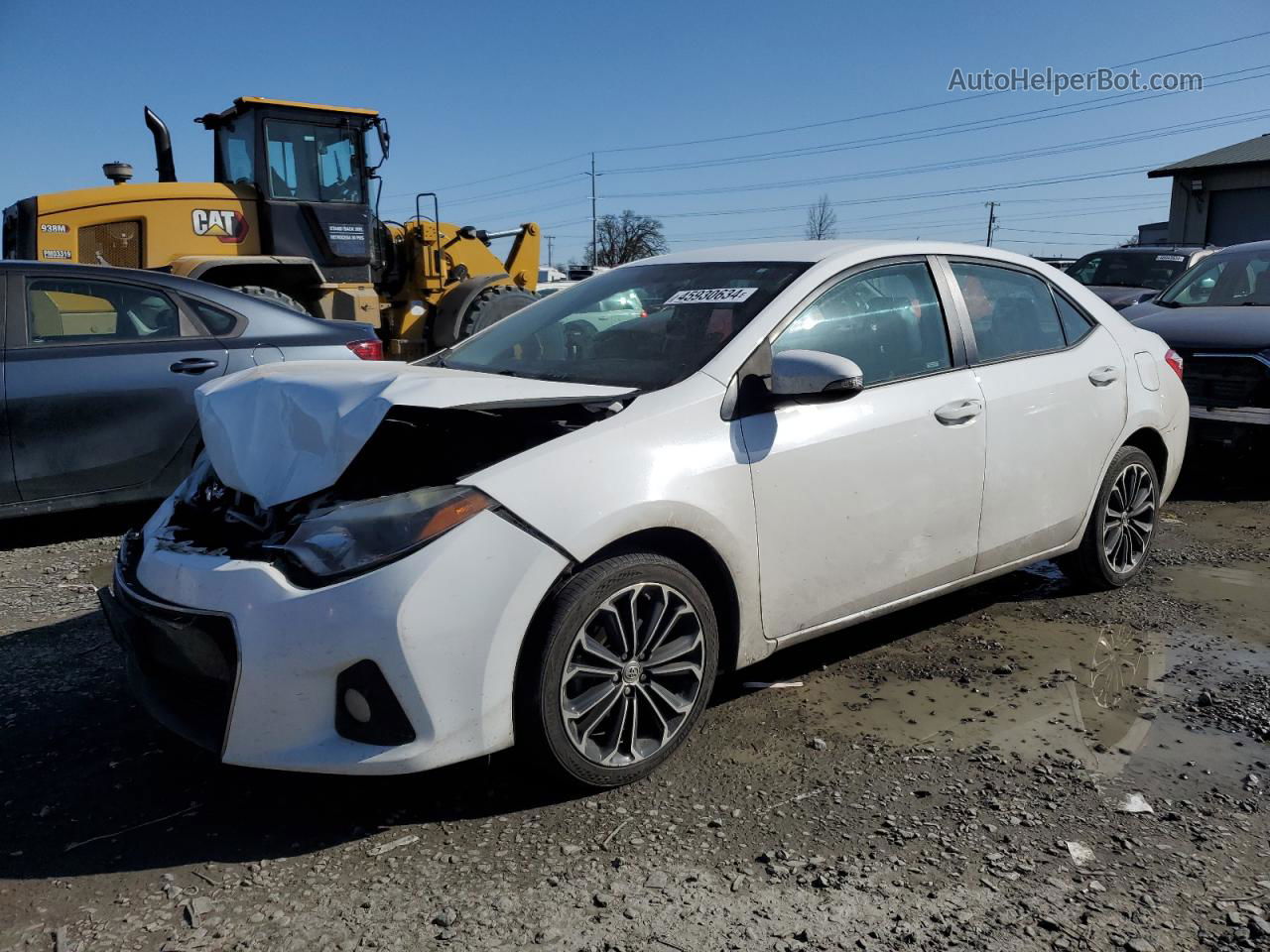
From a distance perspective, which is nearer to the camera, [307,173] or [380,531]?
[380,531]

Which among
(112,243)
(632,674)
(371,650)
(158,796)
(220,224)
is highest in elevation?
(220,224)

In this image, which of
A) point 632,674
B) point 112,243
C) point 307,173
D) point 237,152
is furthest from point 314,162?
point 632,674

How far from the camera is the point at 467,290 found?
475 inches

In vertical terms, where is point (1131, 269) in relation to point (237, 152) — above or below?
below

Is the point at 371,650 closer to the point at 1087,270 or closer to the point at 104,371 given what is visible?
the point at 104,371

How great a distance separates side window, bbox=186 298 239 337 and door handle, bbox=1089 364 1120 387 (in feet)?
15.0

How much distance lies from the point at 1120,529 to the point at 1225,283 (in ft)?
15.0

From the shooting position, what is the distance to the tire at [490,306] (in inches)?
467

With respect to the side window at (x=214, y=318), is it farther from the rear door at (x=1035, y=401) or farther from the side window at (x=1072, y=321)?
the side window at (x=1072, y=321)

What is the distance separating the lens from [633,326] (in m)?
3.84

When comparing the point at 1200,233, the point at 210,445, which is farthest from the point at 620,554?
the point at 1200,233

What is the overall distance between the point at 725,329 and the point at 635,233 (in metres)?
69.4

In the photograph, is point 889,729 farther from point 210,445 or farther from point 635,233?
point 635,233

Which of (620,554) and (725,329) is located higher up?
(725,329)
